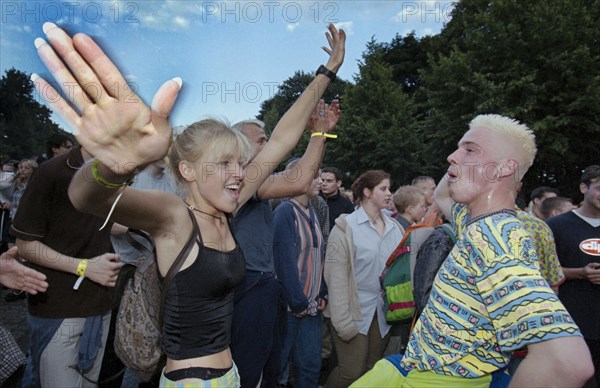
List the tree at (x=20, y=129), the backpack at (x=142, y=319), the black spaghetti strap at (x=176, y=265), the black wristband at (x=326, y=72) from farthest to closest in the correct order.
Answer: the tree at (x=20, y=129) → the black wristband at (x=326, y=72) → the backpack at (x=142, y=319) → the black spaghetti strap at (x=176, y=265)

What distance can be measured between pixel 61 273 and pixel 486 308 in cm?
236

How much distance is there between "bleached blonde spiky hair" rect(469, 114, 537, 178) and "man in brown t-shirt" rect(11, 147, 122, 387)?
2.15 m

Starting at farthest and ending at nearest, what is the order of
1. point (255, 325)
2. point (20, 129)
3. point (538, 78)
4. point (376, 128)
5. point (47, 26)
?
1. point (20, 129)
2. point (376, 128)
3. point (538, 78)
4. point (255, 325)
5. point (47, 26)

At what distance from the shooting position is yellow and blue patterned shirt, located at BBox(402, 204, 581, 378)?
1.39 m

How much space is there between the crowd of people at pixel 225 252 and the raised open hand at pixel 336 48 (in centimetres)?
1

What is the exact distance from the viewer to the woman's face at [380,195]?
15.0 ft

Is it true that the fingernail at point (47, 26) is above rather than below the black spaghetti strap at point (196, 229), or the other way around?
above

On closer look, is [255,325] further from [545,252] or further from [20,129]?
[20,129]

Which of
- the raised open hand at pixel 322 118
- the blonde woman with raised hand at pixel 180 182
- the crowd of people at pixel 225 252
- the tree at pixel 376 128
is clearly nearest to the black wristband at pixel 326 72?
the crowd of people at pixel 225 252

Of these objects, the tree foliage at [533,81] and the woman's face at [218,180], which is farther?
the tree foliage at [533,81]

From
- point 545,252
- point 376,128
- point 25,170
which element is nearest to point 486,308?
point 545,252

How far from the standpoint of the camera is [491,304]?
1502mm

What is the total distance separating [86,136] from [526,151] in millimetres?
1796

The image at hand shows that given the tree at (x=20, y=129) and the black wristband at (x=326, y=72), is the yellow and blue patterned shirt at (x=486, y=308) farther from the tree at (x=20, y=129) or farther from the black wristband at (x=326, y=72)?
the tree at (x=20, y=129)
